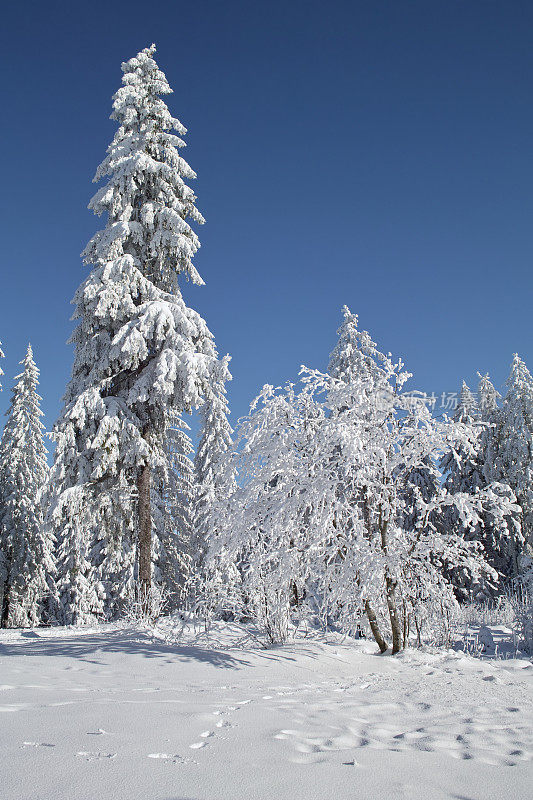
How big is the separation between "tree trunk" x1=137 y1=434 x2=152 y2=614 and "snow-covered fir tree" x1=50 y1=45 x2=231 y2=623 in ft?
0.09

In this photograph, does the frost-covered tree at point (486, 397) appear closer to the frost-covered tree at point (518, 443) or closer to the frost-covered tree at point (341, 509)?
the frost-covered tree at point (518, 443)

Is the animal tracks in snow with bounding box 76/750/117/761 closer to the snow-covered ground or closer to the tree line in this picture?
the snow-covered ground

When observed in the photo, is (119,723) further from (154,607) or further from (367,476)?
(154,607)

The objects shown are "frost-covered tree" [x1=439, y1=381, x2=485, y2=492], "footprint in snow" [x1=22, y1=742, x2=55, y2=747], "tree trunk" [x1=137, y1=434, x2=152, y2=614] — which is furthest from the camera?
"frost-covered tree" [x1=439, y1=381, x2=485, y2=492]

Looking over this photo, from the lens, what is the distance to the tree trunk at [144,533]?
12.2m

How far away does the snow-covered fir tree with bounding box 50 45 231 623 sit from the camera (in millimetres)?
12453

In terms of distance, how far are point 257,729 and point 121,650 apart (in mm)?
4389

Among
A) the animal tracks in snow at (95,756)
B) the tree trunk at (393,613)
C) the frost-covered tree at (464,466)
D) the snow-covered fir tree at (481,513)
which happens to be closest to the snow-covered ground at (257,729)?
the animal tracks in snow at (95,756)

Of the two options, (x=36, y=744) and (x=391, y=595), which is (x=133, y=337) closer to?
(x=391, y=595)

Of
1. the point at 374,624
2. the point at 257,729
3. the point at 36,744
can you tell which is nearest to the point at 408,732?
the point at 257,729

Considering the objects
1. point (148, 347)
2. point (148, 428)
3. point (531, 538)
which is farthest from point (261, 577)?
point (531, 538)

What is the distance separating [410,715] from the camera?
3979 millimetres

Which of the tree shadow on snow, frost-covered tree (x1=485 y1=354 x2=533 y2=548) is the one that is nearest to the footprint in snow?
the tree shadow on snow

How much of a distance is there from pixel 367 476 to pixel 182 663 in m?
3.47
